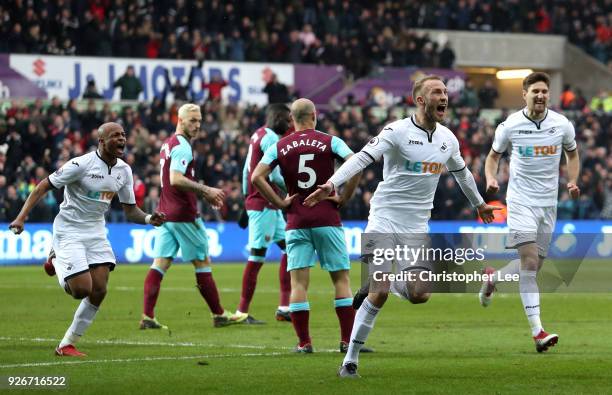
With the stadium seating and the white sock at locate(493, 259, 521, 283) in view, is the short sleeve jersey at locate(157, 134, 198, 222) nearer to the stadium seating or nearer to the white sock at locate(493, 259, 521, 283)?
the white sock at locate(493, 259, 521, 283)

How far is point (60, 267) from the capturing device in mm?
11750

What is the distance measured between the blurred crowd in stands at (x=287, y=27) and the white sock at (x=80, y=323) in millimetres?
21531

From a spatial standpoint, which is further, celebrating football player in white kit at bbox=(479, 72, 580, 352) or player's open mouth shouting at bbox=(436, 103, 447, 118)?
celebrating football player in white kit at bbox=(479, 72, 580, 352)

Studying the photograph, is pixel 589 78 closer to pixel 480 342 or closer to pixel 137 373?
pixel 480 342

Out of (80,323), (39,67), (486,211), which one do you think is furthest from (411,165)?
(39,67)

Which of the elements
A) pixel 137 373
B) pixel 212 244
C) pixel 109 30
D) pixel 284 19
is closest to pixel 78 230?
pixel 137 373

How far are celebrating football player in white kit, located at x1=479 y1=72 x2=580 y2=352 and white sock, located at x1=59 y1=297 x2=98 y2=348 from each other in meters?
4.11

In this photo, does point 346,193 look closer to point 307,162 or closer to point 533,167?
point 307,162

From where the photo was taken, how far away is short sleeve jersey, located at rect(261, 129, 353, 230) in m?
11.4

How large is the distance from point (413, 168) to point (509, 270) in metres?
3.21

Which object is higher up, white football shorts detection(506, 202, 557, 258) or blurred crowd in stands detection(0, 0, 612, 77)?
blurred crowd in stands detection(0, 0, 612, 77)

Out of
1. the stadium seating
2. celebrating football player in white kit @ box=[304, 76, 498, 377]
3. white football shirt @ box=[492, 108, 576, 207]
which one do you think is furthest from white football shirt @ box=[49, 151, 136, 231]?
the stadium seating

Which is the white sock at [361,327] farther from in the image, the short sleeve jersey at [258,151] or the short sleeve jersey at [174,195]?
the short sleeve jersey at [258,151]

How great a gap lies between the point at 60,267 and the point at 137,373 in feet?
6.72
